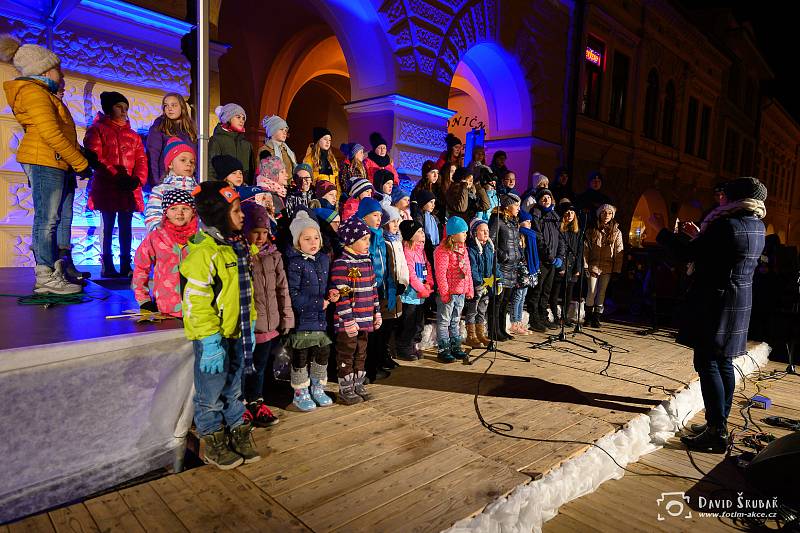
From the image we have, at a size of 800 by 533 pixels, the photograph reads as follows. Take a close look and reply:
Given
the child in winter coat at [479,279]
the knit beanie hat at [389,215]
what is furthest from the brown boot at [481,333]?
the knit beanie hat at [389,215]

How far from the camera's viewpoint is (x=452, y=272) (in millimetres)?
5793

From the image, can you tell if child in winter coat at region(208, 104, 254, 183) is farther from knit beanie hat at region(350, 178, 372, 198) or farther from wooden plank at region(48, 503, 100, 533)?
wooden plank at region(48, 503, 100, 533)

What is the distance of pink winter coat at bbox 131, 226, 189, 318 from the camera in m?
3.54

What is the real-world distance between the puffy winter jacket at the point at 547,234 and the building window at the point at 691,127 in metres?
16.1

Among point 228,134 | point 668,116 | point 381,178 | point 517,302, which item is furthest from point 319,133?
point 668,116

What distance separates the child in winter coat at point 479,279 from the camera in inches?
243

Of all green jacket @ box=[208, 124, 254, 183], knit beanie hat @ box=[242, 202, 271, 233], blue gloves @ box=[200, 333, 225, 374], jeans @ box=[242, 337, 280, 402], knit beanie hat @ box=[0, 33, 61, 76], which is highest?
knit beanie hat @ box=[0, 33, 61, 76]

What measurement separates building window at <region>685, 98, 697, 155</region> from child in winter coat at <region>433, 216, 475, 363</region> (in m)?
18.8

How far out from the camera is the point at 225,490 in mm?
2857

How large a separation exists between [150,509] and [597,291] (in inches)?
305

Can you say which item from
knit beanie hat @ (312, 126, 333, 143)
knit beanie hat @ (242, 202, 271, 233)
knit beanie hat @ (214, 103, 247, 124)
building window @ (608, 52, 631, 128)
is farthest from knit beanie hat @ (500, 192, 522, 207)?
building window @ (608, 52, 631, 128)

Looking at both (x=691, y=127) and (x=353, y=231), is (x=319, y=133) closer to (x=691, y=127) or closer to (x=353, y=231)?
(x=353, y=231)

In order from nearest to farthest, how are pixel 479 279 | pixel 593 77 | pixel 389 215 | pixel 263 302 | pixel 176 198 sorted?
pixel 176 198
pixel 263 302
pixel 389 215
pixel 479 279
pixel 593 77

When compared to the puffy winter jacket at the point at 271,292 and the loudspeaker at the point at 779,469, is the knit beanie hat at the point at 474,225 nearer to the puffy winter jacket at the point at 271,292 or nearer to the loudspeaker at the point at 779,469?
the puffy winter jacket at the point at 271,292
